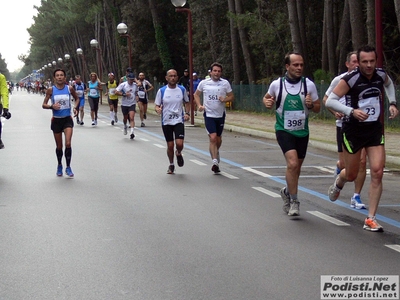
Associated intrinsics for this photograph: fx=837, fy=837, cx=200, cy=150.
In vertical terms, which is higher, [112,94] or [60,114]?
[60,114]

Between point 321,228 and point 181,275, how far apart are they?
100 inches

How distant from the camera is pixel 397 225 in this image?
8742 millimetres

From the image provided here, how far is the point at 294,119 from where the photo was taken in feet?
30.7

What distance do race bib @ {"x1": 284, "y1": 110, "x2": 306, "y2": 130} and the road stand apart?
3.32ft

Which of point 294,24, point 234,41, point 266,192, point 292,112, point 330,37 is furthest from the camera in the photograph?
point 234,41

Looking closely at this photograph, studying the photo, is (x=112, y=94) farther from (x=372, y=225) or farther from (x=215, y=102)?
(x=372, y=225)

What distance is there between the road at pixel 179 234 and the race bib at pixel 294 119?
1.01 metres

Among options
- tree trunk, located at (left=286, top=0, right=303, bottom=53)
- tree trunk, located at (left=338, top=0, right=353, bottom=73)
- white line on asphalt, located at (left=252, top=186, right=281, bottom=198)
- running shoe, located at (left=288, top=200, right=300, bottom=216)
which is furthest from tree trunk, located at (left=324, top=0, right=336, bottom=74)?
running shoe, located at (left=288, top=200, right=300, bottom=216)

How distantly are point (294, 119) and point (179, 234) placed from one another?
203cm

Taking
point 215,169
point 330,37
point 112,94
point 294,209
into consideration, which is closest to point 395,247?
point 294,209

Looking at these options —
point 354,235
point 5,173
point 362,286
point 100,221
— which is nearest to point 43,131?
point 5,173

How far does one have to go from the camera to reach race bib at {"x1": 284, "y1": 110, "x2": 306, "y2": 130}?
9336 mm

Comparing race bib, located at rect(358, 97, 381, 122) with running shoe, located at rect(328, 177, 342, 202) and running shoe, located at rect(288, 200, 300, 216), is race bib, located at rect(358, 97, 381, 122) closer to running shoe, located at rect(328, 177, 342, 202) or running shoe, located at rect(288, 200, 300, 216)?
running shoe, located at rect(288, 200, 300, 216)

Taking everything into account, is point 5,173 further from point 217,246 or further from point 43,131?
point 43,131
